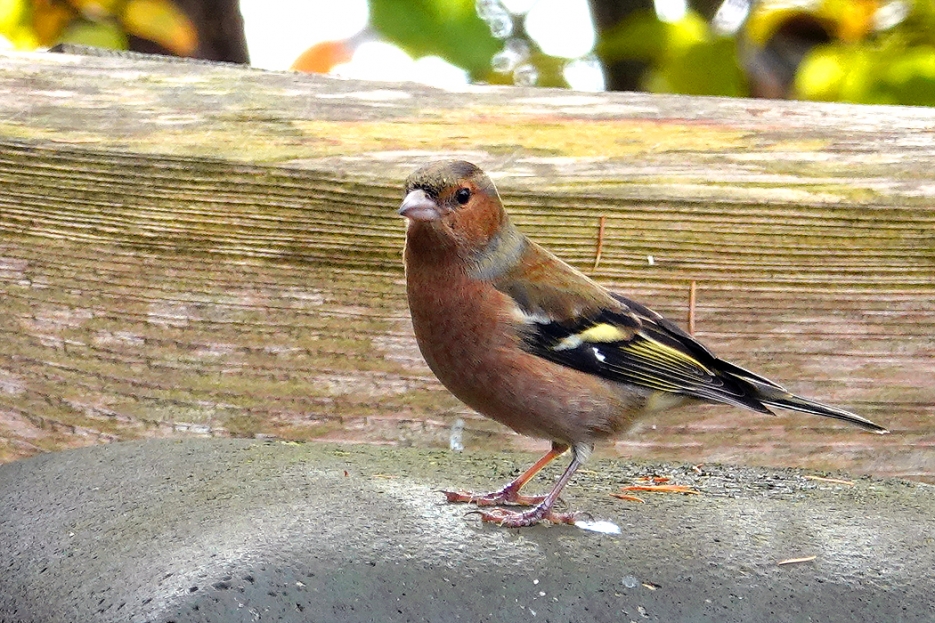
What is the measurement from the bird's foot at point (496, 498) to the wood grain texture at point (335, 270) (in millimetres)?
176

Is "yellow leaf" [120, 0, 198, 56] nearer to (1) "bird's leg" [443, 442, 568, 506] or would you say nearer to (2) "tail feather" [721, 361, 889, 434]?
(1) "bird's leg" [443, 442, 568, 506]

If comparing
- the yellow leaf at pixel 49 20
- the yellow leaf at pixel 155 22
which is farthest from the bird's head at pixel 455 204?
the yellow leaf at pixel 49 20

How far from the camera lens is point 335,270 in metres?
2.30

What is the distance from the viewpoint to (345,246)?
2.28m

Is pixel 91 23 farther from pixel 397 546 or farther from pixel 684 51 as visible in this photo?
pixel 397 546

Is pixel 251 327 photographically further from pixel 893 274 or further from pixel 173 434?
pixel 893 274

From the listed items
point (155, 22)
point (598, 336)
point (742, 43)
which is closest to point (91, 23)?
point (155, 22)

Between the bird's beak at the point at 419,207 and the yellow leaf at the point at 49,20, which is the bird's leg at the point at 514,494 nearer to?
the bird's beak at the point at 419,207

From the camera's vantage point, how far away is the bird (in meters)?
2.36

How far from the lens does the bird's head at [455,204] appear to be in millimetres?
2291

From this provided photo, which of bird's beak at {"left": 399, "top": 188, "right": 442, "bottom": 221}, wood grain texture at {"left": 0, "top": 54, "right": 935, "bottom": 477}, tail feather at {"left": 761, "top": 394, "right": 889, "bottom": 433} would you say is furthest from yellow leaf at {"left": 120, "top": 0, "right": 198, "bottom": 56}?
tail feather at {"left": 761, "top": 394, "right": 889, "bottom": 433}

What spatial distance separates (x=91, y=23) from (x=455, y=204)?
2302 mm

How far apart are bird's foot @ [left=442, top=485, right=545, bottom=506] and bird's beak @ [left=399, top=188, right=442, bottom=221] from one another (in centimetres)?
58

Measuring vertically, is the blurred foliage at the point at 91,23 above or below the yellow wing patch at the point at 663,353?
above
